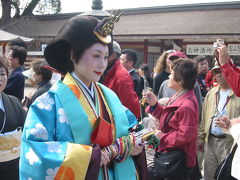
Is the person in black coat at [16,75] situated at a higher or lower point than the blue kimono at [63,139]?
lower

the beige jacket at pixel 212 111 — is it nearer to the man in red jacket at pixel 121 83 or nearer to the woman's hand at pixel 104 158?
A: the man in red jacket at pixel 121 83

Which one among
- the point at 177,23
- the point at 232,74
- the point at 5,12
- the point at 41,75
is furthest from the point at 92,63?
the point at 5,12

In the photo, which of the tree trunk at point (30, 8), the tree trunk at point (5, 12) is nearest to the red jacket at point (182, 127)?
the tree trunk at point (5, 12)

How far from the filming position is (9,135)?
245 cm

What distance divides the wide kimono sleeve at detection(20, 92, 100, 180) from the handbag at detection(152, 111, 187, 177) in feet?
4.62

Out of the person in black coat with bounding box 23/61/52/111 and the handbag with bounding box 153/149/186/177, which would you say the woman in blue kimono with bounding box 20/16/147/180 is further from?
the person in black coat with bounding box 23/61/52/111

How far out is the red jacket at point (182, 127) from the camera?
278 cm

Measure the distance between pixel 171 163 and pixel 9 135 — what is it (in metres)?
1.49

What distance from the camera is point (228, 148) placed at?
3305 mm

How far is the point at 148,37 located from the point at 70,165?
9.75 m

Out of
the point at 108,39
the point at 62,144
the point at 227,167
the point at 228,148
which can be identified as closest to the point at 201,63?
→ the point at 228,148

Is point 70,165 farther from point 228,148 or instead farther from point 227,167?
point 228,148

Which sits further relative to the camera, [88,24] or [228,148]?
[228,148]

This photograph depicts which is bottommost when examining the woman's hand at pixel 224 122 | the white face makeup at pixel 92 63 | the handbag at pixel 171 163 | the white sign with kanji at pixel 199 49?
the white sign with kanji at pixel 199 49
